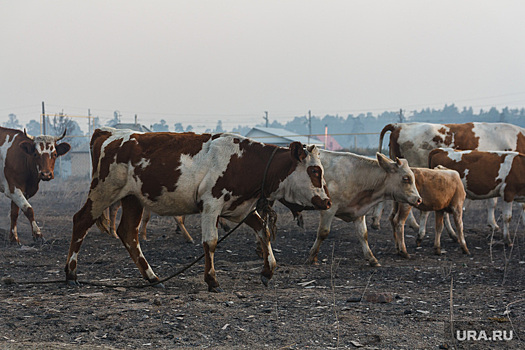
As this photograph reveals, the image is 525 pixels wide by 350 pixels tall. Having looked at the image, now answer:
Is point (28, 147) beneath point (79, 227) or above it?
above

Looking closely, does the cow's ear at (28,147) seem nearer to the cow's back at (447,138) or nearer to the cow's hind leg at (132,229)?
the cow's hind leg at (132,229)

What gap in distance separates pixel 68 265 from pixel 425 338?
4.46m

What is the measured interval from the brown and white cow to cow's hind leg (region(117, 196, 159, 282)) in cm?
2

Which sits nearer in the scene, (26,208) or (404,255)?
(404,255)

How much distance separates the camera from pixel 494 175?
1145 cm

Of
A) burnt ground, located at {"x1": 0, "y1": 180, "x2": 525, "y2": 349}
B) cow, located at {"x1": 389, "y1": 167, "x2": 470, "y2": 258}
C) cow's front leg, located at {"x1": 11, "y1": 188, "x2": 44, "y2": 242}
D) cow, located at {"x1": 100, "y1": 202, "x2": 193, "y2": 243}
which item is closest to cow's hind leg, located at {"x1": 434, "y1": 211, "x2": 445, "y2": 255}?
cow, located at {"x1": 389, "y1": 167, "x2": 470, "y2": 258}

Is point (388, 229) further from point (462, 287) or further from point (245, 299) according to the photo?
point (245, 299)

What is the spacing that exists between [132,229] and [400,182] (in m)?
4.09

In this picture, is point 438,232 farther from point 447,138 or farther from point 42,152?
point 42,152

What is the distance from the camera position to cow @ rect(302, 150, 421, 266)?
903cm

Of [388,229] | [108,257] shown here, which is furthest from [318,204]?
[388,229]

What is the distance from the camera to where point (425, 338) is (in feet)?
16.4

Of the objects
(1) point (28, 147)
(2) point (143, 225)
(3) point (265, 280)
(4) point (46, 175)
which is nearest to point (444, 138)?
(2) point (143, 225)

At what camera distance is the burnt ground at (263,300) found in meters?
5.00
